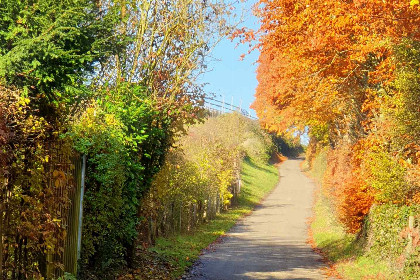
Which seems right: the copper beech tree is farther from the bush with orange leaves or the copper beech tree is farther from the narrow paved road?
the narrow paved road

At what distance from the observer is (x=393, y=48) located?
15.6 meters

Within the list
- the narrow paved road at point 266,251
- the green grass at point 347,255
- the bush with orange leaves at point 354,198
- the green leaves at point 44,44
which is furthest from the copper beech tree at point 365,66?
the green leaves at point 44,44

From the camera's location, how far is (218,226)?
3017 centimetres

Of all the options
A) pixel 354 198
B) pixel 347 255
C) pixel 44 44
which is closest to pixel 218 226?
pixel 354 198

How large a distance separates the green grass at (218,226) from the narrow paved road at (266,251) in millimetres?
505

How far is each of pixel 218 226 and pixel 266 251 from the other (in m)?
9.77

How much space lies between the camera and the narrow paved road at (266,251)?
15.2m

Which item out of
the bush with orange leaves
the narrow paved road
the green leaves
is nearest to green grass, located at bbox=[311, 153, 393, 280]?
the narrow paved road

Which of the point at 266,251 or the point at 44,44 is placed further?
the point at 266,251

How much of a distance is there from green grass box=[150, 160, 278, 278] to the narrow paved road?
1.66 ft

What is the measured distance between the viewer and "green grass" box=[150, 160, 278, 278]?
1721 cm

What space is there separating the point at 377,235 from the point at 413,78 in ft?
16.2

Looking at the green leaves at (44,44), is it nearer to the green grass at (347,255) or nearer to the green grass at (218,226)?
the green grass at (218,226)

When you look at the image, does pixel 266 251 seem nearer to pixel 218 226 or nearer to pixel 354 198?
pixel 354 198
